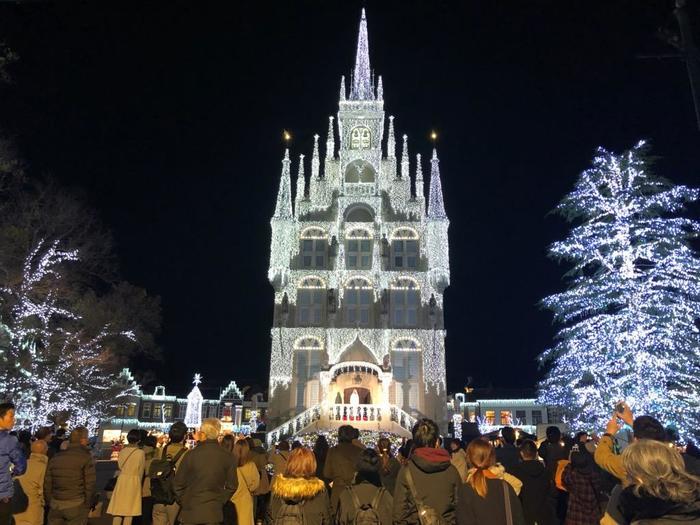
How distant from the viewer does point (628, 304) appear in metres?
20.2

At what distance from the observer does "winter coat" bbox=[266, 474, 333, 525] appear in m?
5.36

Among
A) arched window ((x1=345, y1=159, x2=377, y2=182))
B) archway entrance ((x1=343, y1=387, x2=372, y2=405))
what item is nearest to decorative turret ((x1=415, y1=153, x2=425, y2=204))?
arched window ((x1=345, y1=159, x2=377, y2=182))

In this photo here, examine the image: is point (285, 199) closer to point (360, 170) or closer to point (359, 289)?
point (360, 170)

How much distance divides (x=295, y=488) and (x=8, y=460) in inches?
151

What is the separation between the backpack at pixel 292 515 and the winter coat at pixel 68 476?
144 inches

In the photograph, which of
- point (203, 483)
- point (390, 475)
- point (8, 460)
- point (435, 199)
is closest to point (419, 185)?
point (435, 199)

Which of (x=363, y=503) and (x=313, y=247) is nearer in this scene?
(x=363, y=503)

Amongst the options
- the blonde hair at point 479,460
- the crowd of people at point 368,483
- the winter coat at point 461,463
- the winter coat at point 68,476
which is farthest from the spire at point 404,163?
the blonde hair at point 479,460

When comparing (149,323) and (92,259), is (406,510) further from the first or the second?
(149,323)

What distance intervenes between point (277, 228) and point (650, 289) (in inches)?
964

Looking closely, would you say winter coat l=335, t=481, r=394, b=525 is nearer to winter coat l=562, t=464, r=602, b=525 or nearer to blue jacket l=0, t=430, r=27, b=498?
winter coat l=562, t=464, r=602, b=525

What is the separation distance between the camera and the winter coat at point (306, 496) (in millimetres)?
5363

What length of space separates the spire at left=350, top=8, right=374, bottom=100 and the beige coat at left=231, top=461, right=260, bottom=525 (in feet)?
124

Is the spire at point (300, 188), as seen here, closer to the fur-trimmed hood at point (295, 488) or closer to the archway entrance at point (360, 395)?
the archway entrance at point (360, 395)
